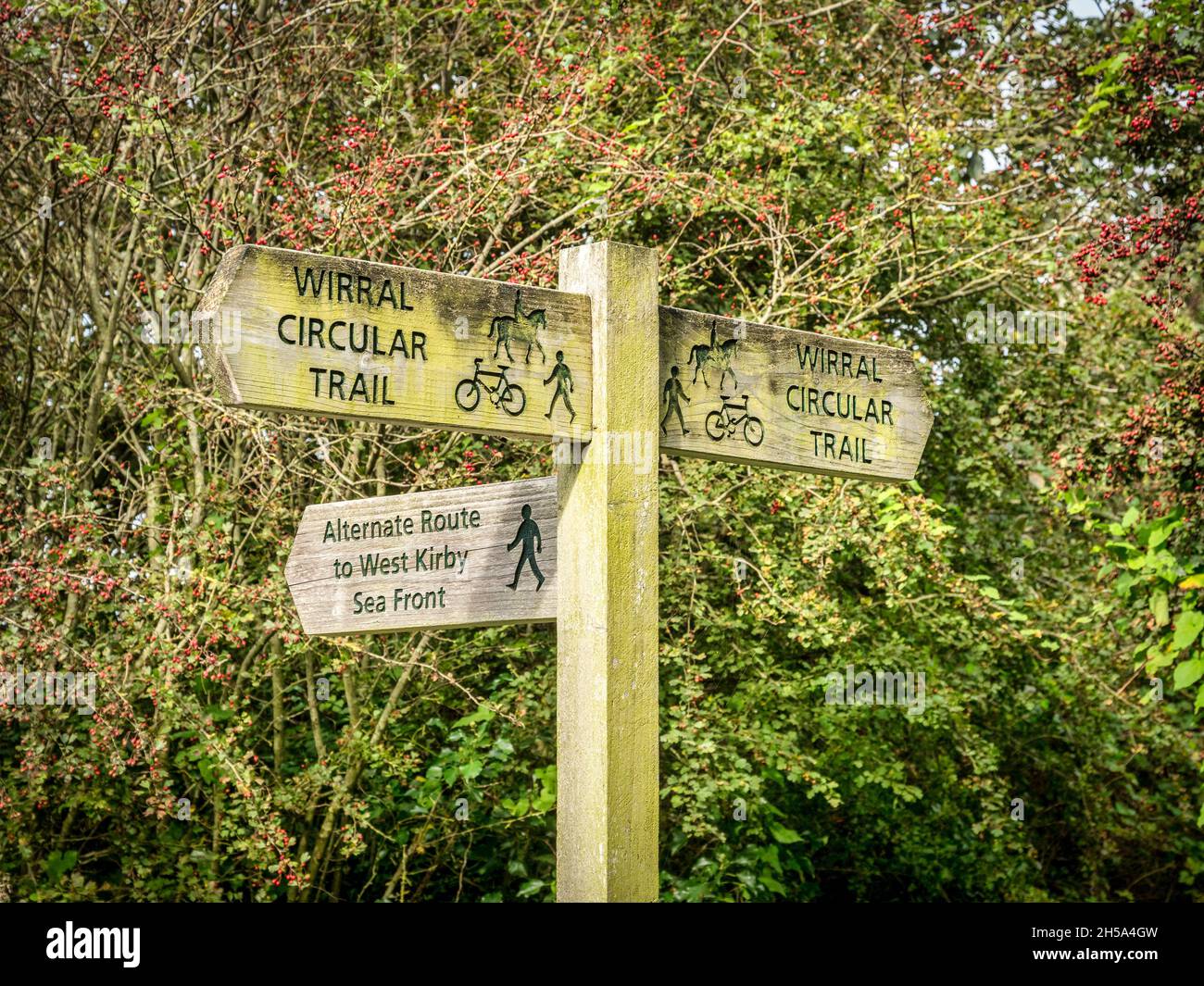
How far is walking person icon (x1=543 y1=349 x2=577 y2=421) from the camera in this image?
2.46m

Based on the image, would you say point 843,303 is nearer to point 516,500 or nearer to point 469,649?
point 469,649

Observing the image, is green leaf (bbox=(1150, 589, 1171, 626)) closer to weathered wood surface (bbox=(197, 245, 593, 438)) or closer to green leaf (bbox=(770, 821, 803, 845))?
green leaf (bbox=(770, 821, 803, 845))

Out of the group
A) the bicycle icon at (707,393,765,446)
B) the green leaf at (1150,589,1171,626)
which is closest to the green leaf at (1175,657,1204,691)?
the green leaf at (1150,589,1171,626)

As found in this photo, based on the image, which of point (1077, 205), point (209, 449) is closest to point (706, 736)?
point (209, 449)

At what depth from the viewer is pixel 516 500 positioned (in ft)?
9.04

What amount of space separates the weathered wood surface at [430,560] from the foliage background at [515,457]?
1.96 m

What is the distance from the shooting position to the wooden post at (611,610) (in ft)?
7.88

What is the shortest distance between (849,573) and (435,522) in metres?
4.12

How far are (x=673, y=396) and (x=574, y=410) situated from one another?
24 centimetres

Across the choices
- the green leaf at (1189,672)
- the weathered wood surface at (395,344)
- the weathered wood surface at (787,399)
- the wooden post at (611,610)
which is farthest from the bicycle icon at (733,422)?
the green leaf at (1189,672)

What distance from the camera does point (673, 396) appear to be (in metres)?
2.62

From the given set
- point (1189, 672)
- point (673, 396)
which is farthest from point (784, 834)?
point (673, 396)

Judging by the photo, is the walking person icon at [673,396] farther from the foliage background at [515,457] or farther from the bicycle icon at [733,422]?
the foliage background at [515,457]

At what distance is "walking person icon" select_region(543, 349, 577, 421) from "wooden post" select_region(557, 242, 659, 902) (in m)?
0.05
